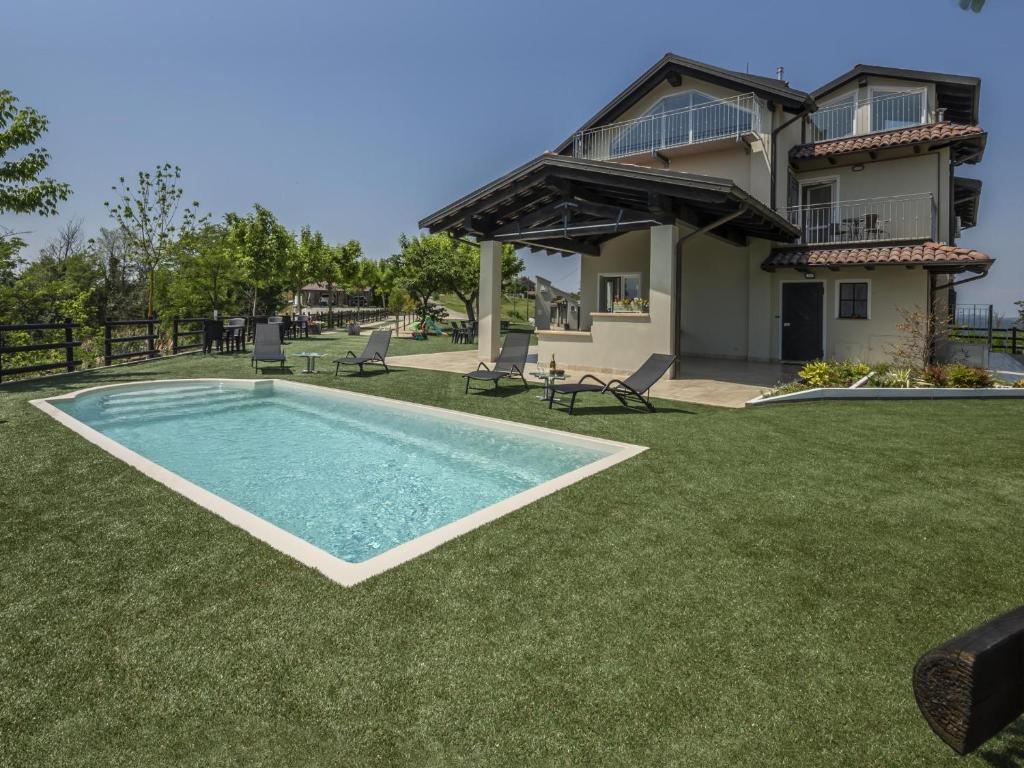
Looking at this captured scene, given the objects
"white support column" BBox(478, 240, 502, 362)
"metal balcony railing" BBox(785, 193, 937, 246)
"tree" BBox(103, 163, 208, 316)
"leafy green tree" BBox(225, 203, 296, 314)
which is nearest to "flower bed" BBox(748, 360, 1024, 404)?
"metal balcony railing" BBox(785, 193, 937, 246)

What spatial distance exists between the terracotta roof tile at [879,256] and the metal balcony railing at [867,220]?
0.71 m

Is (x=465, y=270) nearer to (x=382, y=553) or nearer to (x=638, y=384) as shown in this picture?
(x=638, y=384)

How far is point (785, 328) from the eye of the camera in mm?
17219

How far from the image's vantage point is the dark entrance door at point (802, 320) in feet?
55.0

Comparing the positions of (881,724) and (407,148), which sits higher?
(407,148)

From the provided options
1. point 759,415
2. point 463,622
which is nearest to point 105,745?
point 463,622

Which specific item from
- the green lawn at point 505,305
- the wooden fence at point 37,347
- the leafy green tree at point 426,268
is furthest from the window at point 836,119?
the green lawn at point 505,305

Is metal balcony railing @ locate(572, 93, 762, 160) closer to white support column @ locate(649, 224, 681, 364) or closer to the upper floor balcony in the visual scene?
the upper floor balcony

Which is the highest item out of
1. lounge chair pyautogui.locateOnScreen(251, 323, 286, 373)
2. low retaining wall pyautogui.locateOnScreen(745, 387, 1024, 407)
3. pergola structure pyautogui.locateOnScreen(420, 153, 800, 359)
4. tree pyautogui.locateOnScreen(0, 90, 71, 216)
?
tree pyautogui.locateOnScreen(0, 90, 71, 216)

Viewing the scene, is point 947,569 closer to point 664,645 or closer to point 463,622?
point 664,645

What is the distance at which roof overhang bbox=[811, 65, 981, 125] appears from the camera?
53.4 ft

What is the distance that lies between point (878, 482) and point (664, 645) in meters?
3.92

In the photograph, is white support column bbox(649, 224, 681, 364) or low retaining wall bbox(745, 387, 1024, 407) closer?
low retaining wall bbox(745, 387, 1024, 407)

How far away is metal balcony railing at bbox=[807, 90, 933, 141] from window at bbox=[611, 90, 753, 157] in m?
3.02
